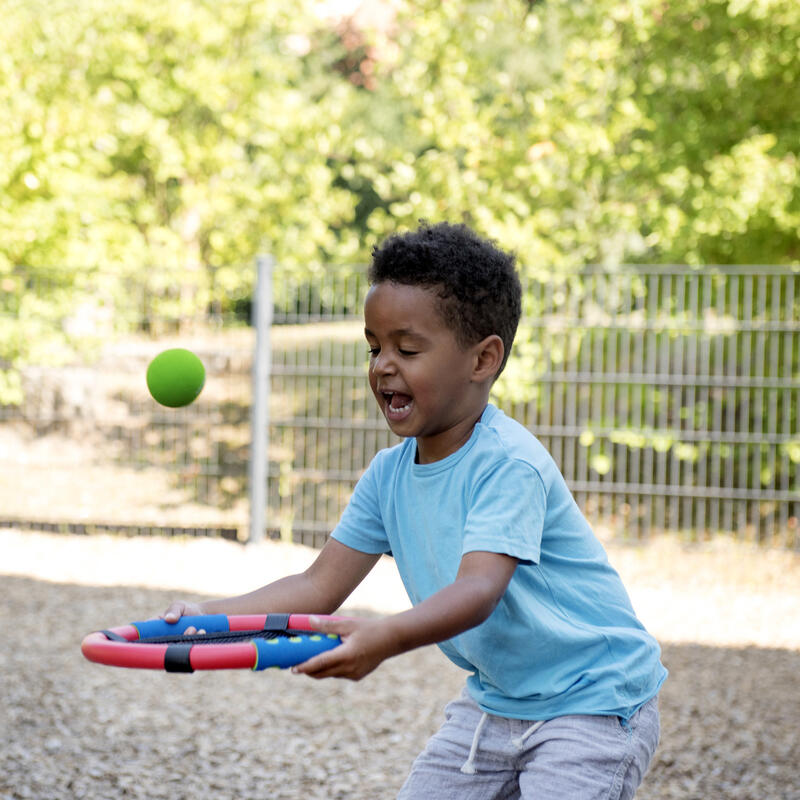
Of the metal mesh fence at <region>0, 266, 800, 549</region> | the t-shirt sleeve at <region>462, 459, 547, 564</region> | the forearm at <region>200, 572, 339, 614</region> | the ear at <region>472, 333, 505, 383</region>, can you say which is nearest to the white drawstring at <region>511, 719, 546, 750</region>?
the t-shirt sleeve at <region>462, 459, 547, 564</region>

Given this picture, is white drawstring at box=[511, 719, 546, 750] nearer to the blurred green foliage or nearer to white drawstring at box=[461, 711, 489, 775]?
white drawstring at box=[461, 711, 489, 775]

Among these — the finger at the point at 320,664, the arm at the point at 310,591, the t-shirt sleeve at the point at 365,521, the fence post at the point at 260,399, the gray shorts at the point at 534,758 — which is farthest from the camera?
the fence post at the point at 260,399

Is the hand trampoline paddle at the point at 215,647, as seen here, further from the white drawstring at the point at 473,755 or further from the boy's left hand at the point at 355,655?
the white drawstring at the point at 473,755

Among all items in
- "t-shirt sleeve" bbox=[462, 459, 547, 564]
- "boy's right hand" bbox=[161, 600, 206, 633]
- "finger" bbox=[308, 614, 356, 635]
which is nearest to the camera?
"finger" bbox=[308, 614, 356, 635]

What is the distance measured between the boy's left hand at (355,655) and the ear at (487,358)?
0.63 m

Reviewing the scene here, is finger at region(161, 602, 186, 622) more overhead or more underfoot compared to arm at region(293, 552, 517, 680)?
more underfoot

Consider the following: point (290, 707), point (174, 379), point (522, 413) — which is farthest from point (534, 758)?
point (522, 413)

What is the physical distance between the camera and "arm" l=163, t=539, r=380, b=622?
2.31 metres

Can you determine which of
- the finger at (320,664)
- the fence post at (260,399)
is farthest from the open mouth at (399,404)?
the fence post at (260,399)

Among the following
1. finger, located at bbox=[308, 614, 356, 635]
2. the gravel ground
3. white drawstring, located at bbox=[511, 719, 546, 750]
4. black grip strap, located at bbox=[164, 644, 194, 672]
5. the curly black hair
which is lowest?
A: the gravel ground

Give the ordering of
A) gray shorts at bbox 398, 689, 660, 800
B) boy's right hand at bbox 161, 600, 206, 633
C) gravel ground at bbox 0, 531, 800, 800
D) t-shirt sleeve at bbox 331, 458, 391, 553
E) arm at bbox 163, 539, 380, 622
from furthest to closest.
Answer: gravel ground at bbox 0, 531, 800, 800
t-shirt sleeve at bbox 331, 458, 391, 553
arm at bbox 163, 539, 380, 622
boy's right hand at bbox 161, 600, 206, 633
gray shorts at bbox 398, 689, 660, 800

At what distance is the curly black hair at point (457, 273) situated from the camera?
6.97 ft

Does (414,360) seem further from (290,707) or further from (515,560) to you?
(290,707)

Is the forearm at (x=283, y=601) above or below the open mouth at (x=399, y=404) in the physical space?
below
